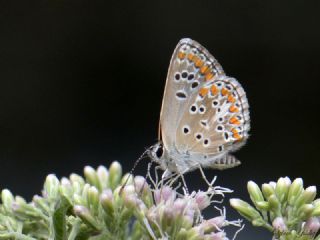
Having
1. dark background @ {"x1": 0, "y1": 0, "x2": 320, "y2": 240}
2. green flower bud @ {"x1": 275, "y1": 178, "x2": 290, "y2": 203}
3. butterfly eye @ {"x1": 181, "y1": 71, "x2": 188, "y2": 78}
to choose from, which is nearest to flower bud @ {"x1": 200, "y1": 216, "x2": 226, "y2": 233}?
green flower bud @ {"x1": 275, "y1": 178, "x2": 290, "y2": 203}

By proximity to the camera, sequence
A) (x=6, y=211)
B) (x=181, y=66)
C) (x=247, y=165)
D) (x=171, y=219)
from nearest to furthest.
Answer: (x=171, y=219) < (x=6, y=211) < (x=181, y=66) < (x=247, y=165)

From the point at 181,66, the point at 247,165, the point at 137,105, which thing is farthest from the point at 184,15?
the point at 181,66

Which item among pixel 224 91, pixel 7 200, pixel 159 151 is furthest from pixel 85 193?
pixel 224 91

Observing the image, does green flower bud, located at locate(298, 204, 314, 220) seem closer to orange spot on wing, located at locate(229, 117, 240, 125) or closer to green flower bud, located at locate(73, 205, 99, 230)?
orange spot on wing, located at locate(229, 117, 240, 125)

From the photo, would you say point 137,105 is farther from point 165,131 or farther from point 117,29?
point 165,131

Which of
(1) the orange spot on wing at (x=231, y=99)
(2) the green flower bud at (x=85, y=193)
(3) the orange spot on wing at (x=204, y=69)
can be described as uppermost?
(3) the orange spot on wing at (x=204, y=69)

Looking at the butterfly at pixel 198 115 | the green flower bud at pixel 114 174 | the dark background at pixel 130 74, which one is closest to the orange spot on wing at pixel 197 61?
the butterfly at pixel 198 115

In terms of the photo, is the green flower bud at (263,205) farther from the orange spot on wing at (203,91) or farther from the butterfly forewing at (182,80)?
the orange spot on wing at (203,91)
